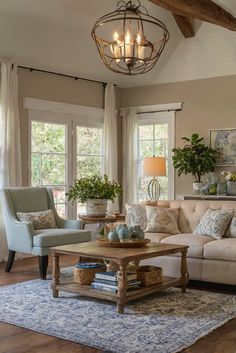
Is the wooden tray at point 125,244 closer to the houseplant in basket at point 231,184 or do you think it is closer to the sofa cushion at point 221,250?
the sofa cushion at point 221,250

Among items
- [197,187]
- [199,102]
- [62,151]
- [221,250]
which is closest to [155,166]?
[197,187]

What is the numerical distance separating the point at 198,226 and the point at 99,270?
1.45 m

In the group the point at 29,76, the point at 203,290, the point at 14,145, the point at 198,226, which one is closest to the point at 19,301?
the point at 203,290

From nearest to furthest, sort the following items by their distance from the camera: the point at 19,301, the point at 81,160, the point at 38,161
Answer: the point at 19,301
the point at 38,161
the point at 81,160

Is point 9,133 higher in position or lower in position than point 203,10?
lower

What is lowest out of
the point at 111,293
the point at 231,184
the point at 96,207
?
the point at 111,293

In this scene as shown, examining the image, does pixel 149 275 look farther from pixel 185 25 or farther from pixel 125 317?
pixel 185 25

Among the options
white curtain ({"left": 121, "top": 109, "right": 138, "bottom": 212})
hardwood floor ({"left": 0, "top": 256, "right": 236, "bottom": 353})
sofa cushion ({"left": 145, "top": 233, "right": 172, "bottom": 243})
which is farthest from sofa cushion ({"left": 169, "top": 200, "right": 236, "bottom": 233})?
white curtain ({"left": 121, "top": 109, "right": 138, "bottom": 212})

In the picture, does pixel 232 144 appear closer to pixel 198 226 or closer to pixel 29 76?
pixel 198 226

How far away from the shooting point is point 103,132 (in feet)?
28.0

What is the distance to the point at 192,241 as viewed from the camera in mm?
5289

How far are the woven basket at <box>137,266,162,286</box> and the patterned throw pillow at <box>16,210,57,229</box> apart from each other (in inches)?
70.3

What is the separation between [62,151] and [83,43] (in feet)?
5.39

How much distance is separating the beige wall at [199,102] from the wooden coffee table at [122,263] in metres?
3.38
